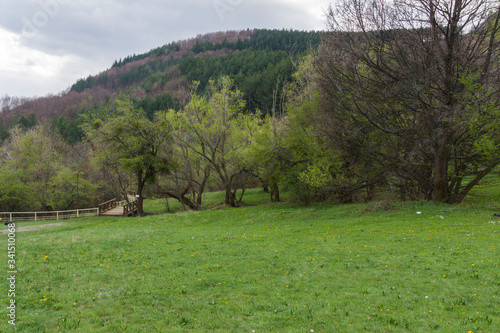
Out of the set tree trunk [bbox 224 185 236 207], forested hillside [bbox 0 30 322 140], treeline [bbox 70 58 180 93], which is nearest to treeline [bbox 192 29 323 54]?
forested hillside [bbox 0 30 322 140]

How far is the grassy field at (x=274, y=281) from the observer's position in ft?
20.7

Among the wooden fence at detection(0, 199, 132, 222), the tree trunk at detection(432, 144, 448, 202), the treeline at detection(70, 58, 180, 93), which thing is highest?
the treeline at detection(70, 58, 180, 93)

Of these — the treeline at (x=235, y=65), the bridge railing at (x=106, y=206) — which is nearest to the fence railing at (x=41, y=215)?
the bridge railing at (x=106, y=206)

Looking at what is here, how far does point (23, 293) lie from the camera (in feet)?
25.6

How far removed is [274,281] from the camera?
891 centimetres

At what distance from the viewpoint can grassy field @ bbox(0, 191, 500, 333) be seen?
6.30 meters

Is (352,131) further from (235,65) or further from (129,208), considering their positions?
(235,65)

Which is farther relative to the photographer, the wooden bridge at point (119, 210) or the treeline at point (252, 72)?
the treeline at point (252, 72)

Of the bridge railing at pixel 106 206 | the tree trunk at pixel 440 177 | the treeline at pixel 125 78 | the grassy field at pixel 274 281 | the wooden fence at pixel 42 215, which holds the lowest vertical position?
the wooden fence at pixel 42 215

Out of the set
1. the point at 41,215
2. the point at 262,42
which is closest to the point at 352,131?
the point at 41,215

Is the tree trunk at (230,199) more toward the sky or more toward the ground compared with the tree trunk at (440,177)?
more toward the ground

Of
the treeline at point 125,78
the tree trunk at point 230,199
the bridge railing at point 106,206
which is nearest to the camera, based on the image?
the tree trunk at point 230,199

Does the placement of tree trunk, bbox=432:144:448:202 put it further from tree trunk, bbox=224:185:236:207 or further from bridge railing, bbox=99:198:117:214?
bridge railing, bbox=99:198:117:214

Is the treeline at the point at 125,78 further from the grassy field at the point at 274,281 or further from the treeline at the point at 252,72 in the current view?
the grassy field at the point at 274,281
